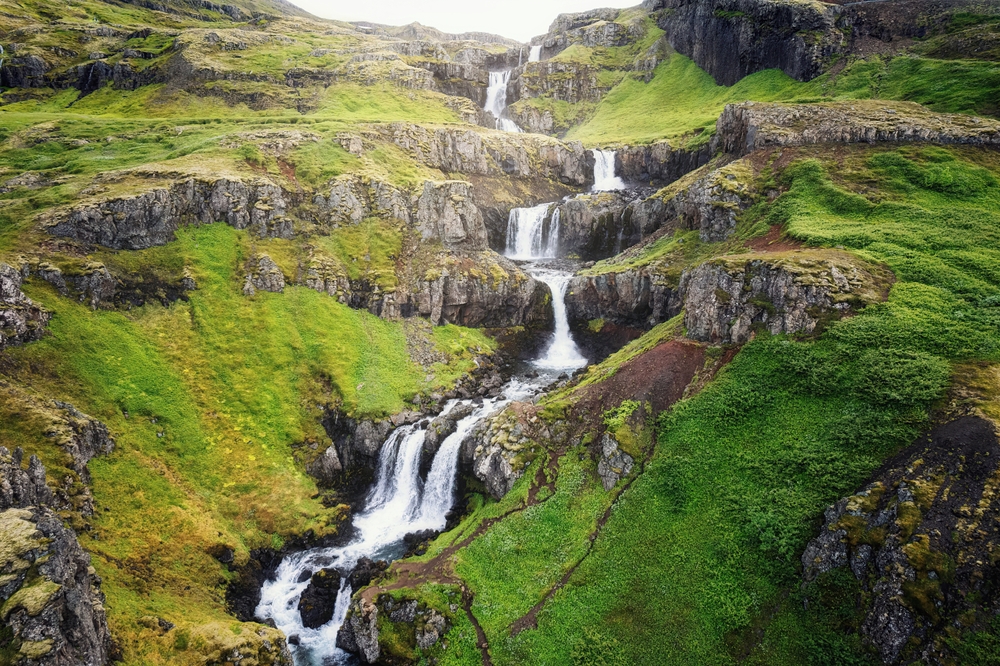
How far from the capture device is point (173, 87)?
75.7m

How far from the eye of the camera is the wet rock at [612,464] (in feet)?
90.2

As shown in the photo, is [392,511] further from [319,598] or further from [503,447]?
[503,447]

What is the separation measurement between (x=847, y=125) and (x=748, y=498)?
135 ft

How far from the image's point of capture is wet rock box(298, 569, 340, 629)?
90.4ft

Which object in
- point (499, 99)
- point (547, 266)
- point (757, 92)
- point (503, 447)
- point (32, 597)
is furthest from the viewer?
point (499, 99)

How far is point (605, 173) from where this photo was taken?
7888 cm

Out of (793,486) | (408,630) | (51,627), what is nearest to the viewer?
(51,627)

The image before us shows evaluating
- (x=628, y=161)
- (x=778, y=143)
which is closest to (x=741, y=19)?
(x=628, y=161)

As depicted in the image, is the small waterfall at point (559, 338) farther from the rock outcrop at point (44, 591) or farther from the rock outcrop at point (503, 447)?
the rock outcrop at point (44, 591)

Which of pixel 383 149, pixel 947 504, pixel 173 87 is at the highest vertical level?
pixel 173 87

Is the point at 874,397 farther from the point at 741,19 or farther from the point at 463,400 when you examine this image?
the point at 741,19

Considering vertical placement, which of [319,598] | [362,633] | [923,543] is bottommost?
[319,598]

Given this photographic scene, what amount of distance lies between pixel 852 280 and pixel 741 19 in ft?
278

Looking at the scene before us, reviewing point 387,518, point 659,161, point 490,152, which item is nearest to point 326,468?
point 387,518
